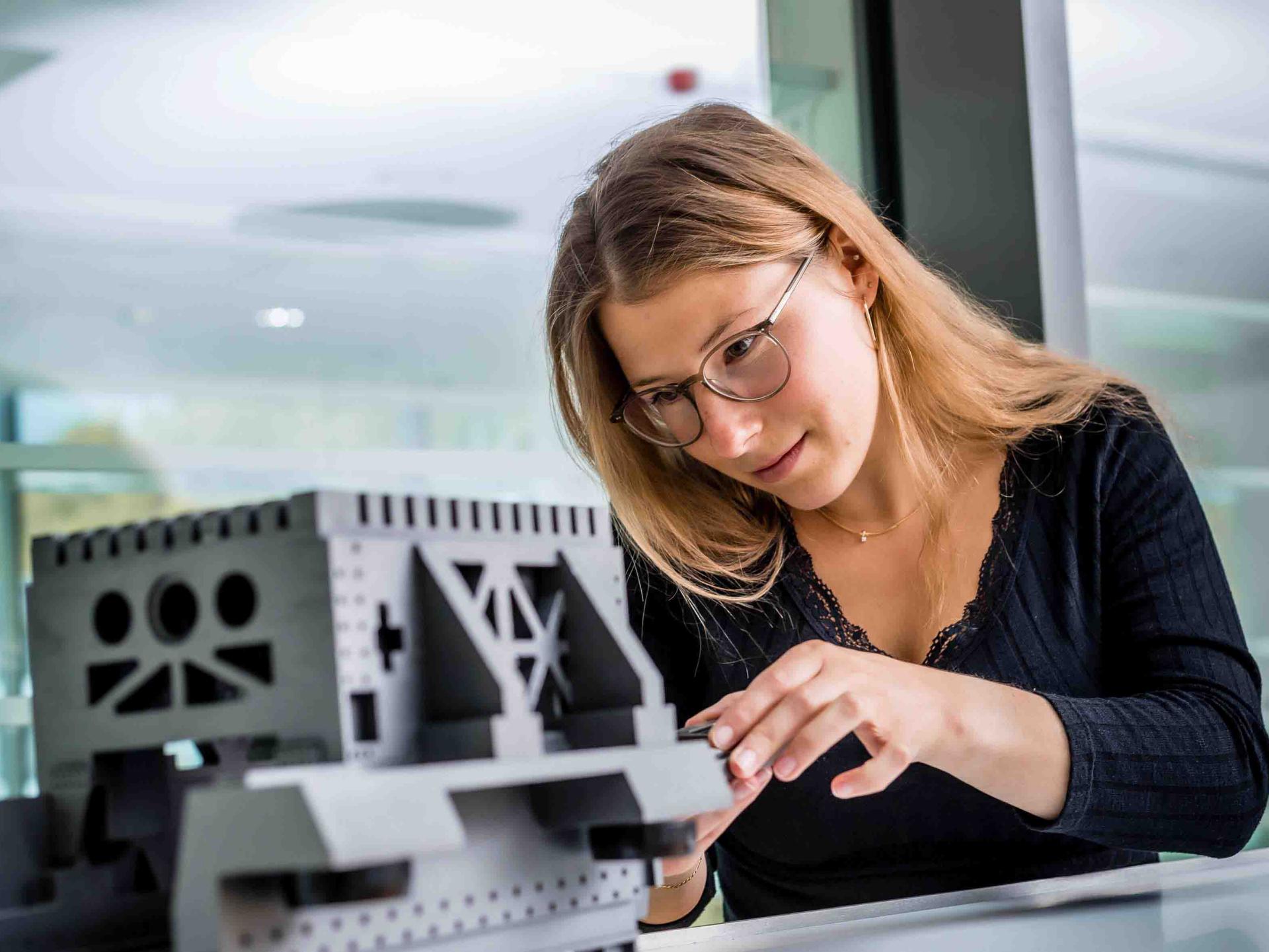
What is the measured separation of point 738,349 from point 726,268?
0.08m

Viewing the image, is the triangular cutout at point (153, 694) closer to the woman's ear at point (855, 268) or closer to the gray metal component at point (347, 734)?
the gray metal component at point (347, 734)

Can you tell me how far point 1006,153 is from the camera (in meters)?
2.26

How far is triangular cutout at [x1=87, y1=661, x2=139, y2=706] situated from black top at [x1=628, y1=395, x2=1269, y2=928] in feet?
3.03

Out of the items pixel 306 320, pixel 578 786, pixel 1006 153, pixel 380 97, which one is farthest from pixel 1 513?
pixel 578 786

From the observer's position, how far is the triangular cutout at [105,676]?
0.80m

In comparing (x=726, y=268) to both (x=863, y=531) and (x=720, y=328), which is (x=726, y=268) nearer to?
(x=720, y=328)

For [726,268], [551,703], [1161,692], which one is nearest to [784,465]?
[726,268]

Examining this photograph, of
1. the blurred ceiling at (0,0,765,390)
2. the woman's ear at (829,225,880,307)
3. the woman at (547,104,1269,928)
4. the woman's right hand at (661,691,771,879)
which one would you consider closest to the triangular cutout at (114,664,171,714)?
the woman's right hand at (661,691,771,879)

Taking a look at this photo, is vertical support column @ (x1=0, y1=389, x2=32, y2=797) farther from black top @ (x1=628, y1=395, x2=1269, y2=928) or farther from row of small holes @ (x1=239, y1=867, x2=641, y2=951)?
row of small holes @ (x1=239, y1=867, x2=641, y2=951)

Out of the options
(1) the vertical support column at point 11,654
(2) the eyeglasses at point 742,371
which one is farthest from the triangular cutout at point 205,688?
(1) the vertical support column at point 11,654

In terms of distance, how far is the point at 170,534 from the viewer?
2.49 ft

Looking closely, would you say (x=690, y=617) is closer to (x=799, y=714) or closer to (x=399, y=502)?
(x=799, y=714)

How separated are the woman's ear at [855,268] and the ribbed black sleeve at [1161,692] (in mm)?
320

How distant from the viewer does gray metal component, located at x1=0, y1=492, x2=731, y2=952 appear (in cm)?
61
